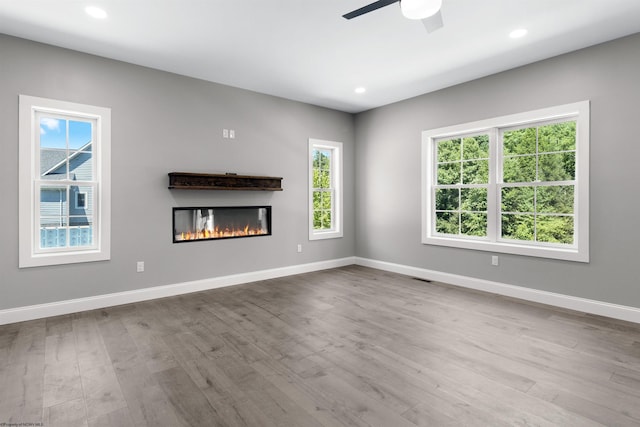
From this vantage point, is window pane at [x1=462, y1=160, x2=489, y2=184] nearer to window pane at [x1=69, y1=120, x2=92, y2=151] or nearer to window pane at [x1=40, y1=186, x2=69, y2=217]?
window pane at [x1=69, y1=120, x2=92, y2=151]

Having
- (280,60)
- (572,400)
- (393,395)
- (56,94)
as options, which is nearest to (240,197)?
(280,60)

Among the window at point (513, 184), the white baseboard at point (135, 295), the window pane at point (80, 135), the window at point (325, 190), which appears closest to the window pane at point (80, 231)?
the white baseboard at point (135, 295)

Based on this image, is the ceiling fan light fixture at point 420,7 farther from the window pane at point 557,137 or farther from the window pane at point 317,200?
the window pane at point 317,200

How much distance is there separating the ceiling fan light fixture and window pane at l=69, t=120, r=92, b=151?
374 centimetres

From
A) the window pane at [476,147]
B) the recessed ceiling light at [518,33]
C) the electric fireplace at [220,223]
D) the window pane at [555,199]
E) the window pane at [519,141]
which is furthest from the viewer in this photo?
the window pane at [476,147]

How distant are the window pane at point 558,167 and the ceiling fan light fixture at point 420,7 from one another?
9.64 feet

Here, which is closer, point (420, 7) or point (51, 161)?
point (420, 7)

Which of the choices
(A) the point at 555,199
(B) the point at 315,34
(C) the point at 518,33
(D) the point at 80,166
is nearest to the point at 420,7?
(B) the point at 315,34

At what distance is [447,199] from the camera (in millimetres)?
5230

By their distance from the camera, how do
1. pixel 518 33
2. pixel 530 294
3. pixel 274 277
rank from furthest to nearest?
pixel 274 277
pixel 530 294
pixel 518 33

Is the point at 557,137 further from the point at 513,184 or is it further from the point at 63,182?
the point at 63,182

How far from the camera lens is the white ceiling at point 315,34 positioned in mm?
2984

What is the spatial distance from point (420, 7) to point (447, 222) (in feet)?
12.1

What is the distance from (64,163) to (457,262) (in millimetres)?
5143
